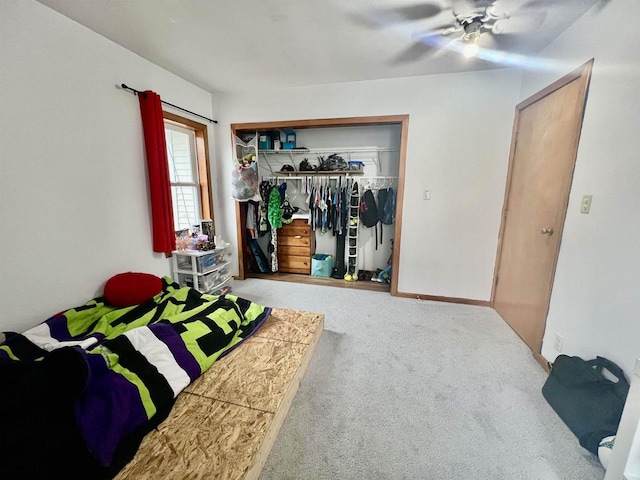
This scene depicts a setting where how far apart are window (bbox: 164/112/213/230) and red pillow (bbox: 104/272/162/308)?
94 centimetres

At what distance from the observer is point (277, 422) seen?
1.36 metres

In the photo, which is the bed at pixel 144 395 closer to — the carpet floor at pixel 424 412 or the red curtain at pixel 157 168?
the carpet floor at pixel 424 412

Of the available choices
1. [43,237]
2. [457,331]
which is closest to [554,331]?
[457,331]

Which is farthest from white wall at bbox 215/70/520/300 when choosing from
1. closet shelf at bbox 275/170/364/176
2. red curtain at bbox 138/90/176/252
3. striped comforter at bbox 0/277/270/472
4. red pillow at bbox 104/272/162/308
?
red pillow at bbox 104/272/162/308

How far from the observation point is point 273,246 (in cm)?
389

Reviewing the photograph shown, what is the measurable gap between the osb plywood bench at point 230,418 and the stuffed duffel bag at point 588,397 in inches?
59.3

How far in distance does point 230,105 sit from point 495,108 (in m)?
3.00

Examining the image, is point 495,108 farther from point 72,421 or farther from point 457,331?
point 72,421

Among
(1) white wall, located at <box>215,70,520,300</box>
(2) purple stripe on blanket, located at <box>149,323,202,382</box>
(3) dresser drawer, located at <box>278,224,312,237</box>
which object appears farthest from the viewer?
(3) dresser drawer, located at <box>278,224,312,237</box>

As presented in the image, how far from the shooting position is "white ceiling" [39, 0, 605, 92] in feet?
5.48

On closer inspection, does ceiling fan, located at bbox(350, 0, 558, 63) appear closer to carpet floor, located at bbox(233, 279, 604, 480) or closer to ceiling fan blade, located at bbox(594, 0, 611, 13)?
ceiling fan blade, located at bbox(594, 0, 611, 13)

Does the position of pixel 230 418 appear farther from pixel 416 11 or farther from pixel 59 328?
pixel 416 11

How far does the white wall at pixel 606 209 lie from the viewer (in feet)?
4.37

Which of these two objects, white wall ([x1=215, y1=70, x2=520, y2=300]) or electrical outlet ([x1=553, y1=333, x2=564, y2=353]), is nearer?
electrical outlet ([x1=553, y1=333, x2=564, y2=353])
